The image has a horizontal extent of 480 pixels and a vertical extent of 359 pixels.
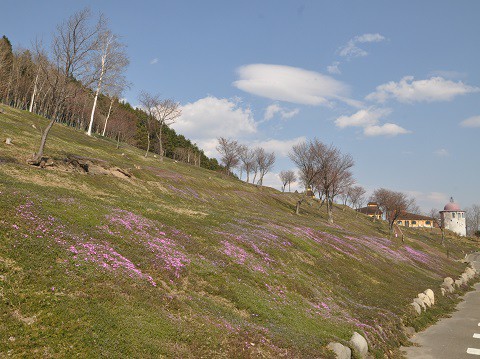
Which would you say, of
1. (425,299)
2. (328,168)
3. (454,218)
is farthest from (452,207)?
(425,299)

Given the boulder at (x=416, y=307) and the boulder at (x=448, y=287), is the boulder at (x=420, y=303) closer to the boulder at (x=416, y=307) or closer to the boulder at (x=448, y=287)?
the boulder at (x=416, y=307)

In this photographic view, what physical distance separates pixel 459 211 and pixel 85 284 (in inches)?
7364

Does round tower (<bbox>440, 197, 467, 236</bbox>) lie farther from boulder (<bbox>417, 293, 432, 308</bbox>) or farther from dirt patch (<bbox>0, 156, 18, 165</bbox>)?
dirt patch (<bbox>0, 156, 18, 165</bbox>)

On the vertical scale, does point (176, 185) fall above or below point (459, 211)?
below

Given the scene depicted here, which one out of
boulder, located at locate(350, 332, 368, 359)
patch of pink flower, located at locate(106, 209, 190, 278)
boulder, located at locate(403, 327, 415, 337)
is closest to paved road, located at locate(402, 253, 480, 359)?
boulder, located at locate(403, 327, 415, 337)

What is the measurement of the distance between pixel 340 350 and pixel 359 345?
2.48m

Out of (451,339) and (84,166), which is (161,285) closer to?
(451,339)

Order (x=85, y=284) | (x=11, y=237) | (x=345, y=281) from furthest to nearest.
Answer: (x=345, y=281), (x=11, y=237), (x=85, y=284)

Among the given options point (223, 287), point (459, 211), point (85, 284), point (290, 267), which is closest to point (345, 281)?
point (290, 267)

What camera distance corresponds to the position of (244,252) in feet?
85.9

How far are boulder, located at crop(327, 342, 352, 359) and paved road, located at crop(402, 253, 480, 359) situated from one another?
6.60 m

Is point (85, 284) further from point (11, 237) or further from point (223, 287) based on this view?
point (223, 287)

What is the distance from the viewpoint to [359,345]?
59.8 feet

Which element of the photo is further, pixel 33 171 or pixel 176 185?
pixel 176 185
